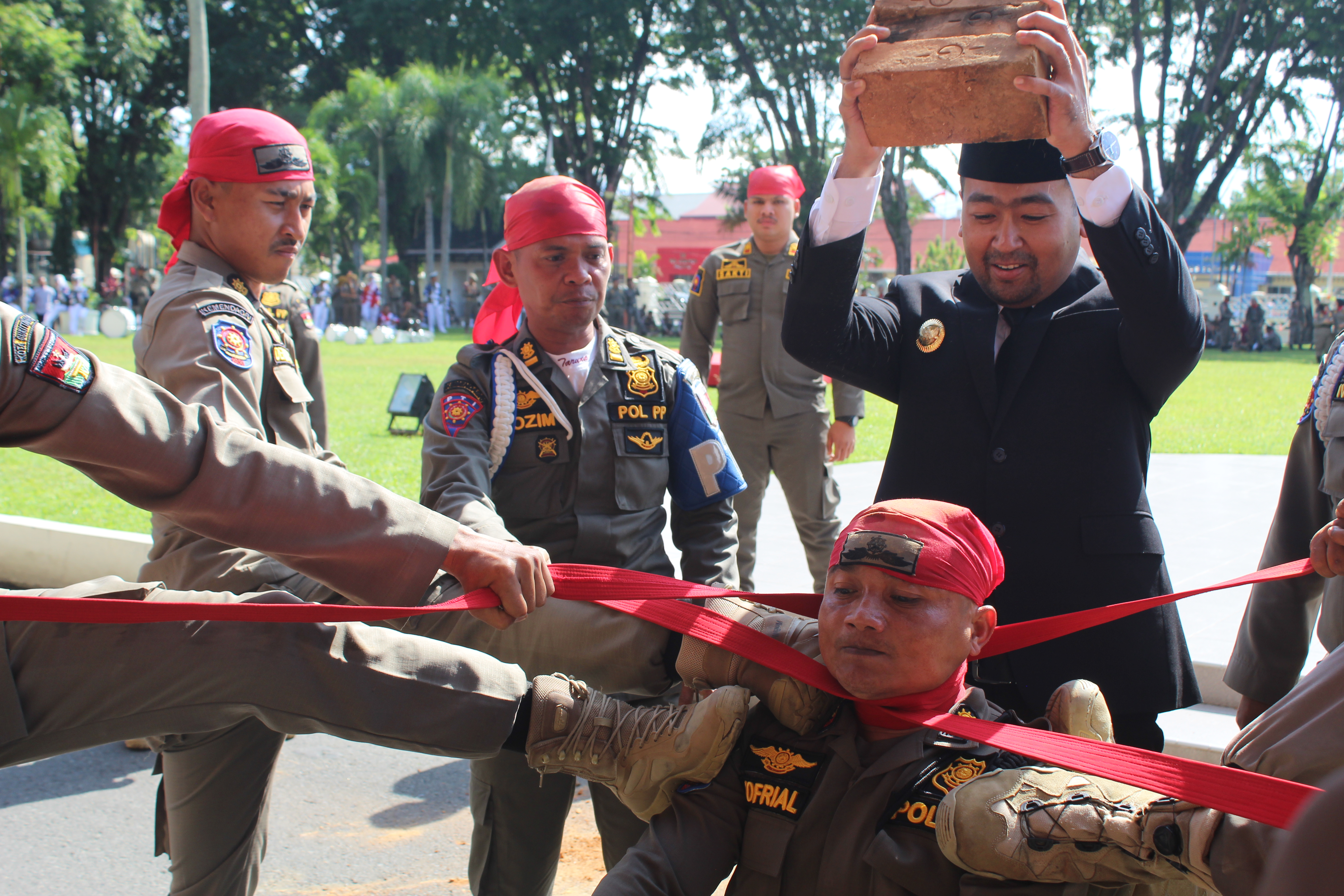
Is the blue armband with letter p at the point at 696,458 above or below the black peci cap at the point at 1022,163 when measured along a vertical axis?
below

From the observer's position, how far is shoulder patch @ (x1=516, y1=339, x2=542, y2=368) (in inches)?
117

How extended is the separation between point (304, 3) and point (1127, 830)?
150 ft

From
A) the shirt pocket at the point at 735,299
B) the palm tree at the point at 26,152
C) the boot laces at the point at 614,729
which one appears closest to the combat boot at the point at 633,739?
the boot laces at the point at 614,729

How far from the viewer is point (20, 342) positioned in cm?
186

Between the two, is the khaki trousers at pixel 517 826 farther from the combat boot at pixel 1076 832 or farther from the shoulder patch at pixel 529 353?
the combat boot at pixel 1076 832

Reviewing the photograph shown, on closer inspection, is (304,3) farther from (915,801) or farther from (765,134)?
(915,801)

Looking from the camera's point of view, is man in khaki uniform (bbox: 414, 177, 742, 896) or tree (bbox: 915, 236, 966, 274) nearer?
man in khaki uniform (bbox: 414, 177, 742, 896)

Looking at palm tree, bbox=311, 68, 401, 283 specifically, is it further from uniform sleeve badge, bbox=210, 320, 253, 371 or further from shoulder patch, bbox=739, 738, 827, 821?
shoulder patch, bbox=739, 738, 827, 821

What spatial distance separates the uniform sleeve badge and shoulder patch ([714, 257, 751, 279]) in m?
3.91

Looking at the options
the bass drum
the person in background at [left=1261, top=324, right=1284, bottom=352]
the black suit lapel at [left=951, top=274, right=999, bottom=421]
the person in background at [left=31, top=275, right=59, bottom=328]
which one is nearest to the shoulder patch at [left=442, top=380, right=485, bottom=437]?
the black suit lapel at [left=951, top=274, right=999, bottom=421]

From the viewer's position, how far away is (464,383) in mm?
2898

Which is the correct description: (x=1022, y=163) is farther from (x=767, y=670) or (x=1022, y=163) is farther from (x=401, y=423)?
(x=401, y=423)

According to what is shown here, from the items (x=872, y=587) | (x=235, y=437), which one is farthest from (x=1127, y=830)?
(x=235, y=437)

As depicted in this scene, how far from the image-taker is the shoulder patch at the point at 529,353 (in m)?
2.97
